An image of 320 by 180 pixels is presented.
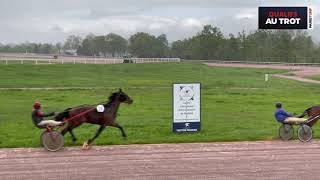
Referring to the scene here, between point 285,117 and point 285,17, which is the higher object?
point 285,17

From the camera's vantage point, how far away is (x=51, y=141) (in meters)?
15.2

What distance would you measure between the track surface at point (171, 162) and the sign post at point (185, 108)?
7.46 ft

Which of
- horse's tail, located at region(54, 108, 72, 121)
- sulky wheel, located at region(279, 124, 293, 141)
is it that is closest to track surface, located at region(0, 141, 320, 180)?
sulky wheel, located at region(279, 124, 293, 141)

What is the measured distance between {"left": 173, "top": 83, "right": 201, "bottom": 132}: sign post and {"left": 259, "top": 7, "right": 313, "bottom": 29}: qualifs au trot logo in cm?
384

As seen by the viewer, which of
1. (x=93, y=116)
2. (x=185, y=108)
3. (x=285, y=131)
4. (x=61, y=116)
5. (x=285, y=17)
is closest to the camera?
(x=61, y=116)

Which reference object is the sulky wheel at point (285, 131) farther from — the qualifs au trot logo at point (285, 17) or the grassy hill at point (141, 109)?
the qualifs au trot logo at point (285, 17)

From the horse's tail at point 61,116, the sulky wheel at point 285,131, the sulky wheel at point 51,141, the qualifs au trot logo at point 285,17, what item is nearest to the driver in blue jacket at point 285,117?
the sulky wheel at point 285,131

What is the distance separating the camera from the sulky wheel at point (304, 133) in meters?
17.0

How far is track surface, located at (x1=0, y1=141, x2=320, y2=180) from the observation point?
12.4 m

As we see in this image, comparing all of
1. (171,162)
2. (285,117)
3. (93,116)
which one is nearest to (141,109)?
(285,117)

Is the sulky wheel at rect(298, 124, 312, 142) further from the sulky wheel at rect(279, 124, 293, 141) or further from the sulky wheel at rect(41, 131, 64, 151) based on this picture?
the sulky wheel at rect(41, 131, 64, 151)

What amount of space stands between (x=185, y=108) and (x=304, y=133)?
382cm

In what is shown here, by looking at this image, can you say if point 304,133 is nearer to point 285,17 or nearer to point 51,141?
point 285,17

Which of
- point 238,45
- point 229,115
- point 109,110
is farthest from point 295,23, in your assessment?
point 238,45
